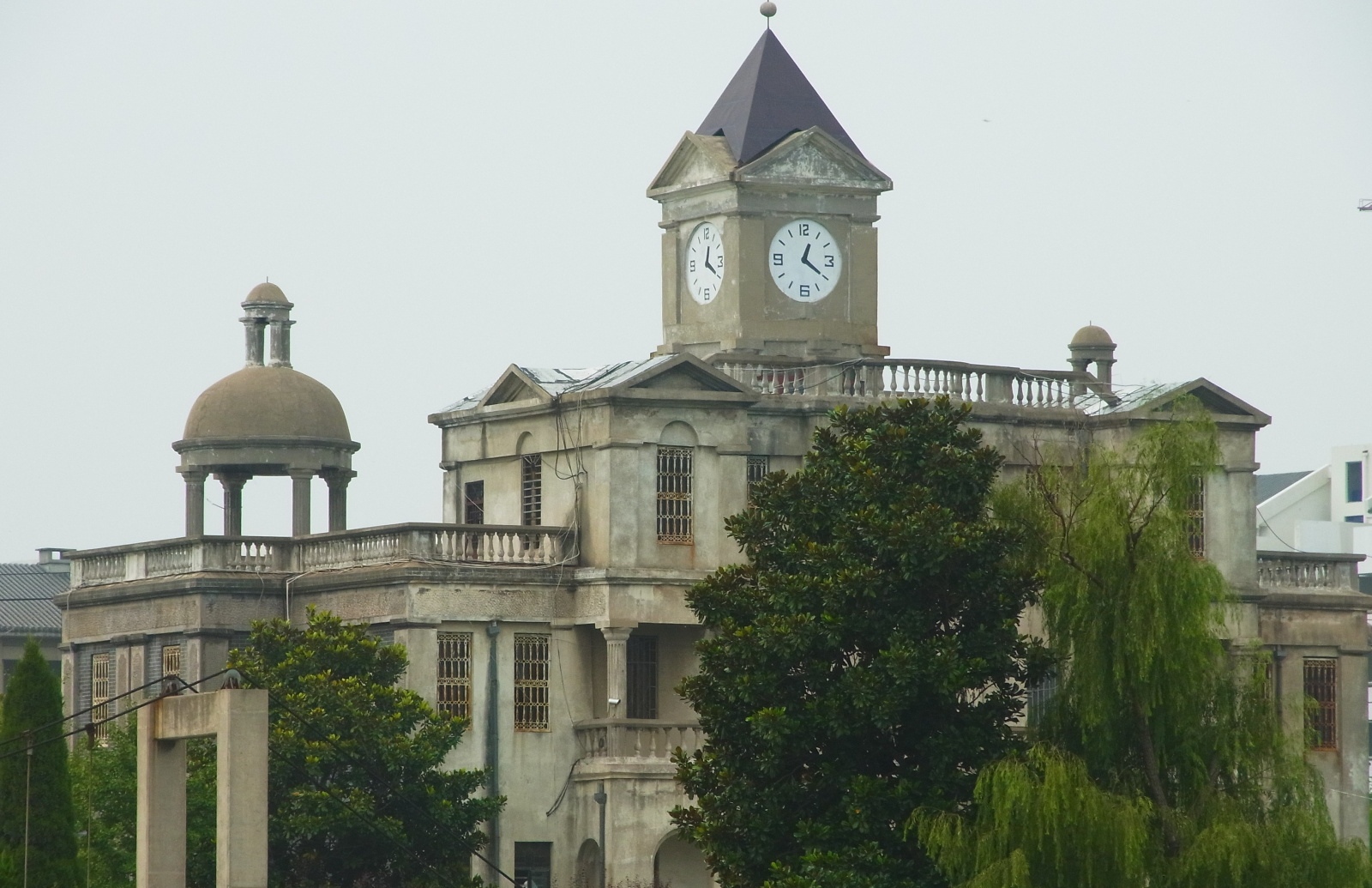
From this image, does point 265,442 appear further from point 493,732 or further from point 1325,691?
point 1325,691

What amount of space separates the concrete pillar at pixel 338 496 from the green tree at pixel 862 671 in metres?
20.5

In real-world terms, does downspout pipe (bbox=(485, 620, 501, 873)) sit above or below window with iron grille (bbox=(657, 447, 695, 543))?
below

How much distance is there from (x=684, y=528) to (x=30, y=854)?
14495mm

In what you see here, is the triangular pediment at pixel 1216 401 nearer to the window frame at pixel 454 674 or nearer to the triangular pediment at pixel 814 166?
the triangular pediment at pixel 814 166

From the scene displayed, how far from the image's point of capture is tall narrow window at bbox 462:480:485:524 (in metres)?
64.4

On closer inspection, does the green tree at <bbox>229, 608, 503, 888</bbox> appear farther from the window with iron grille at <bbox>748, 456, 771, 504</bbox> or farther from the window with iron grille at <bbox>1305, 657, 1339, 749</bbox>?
the window with iron grille at <bbox>1305, 657, 1339, 749</bbox>

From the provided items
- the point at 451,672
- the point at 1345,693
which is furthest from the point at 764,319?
the point at 1345,693

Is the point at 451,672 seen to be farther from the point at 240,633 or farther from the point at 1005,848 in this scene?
the point at 1005,848

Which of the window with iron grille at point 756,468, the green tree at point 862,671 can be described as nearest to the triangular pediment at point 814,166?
the window with iron grille at point 756,468

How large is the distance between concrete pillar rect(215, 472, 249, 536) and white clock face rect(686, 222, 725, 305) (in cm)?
998

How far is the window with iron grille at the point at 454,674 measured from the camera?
59250 millimetres

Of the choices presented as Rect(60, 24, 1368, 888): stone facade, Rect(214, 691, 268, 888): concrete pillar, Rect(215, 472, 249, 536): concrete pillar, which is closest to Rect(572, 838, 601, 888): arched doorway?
Rect(60, 24, 1368, 888): stone facade

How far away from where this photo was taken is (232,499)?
223 ft

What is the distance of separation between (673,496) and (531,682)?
13.6 ft
